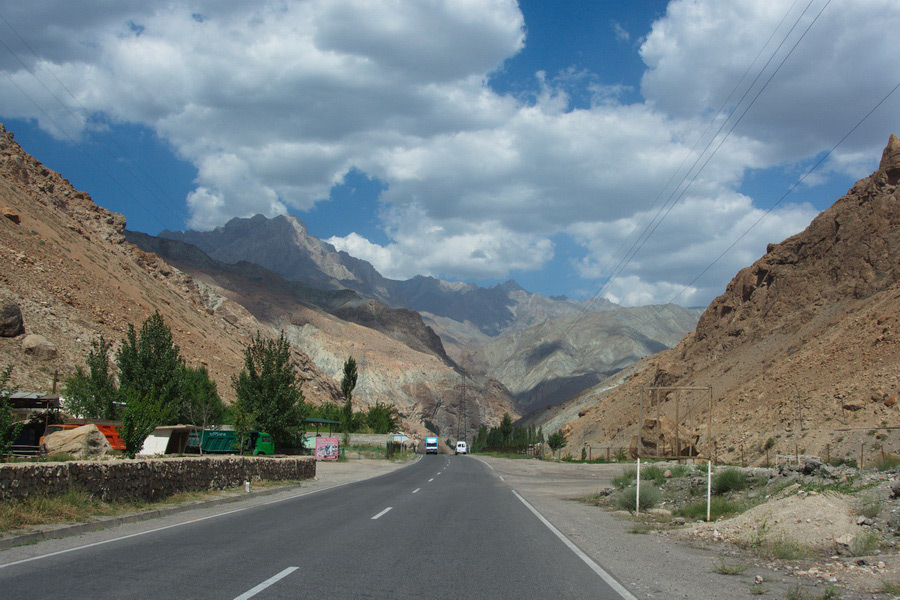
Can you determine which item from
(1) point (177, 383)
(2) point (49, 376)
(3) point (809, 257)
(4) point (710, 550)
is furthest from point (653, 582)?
(3) point (809, 257)

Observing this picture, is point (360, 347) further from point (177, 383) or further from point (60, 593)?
point (60, 593)

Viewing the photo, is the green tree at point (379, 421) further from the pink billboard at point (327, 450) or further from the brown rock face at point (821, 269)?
the brown rock face at point (821, 269)

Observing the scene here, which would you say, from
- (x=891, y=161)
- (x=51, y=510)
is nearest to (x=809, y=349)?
(x=891, y=161)

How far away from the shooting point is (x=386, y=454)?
64938 millimetres

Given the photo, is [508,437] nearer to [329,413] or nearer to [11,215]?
[329,413]

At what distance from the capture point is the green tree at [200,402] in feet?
173

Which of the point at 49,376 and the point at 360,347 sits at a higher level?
the point at 360,347

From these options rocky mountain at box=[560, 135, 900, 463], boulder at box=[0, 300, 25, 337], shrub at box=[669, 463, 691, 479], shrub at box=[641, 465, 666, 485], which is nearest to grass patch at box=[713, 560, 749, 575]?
shrub at box=[641, 465, 666, 485]

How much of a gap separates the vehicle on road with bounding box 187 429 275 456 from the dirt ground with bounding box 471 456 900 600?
25780 millimetres

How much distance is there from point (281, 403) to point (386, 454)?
23.1m

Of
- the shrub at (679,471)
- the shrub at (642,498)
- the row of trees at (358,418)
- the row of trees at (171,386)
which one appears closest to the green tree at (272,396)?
the row of trees at (171,386)

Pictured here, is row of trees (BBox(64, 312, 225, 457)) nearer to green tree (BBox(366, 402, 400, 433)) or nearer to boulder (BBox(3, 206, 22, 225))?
boulder (BBox(3, 206, 22, 225))

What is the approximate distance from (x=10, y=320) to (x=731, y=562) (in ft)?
166

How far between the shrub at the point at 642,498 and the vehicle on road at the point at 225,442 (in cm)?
2375
